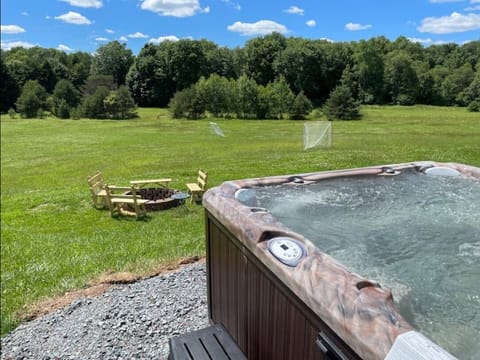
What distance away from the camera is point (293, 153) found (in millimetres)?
10961

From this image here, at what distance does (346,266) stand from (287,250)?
438 mm

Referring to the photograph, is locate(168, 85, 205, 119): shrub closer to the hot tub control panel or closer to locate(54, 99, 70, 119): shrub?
locate(54, 99, 70, 119): shrub

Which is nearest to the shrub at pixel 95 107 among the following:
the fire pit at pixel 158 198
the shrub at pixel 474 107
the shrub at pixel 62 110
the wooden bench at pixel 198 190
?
the shrub at pixel 62 110

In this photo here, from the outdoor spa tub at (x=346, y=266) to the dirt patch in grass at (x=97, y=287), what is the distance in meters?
1.06

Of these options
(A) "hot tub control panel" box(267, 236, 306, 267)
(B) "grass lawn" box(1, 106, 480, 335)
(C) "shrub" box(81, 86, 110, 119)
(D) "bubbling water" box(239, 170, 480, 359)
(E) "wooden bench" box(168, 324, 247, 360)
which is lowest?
(B) "grass lawn" box(1, 106, 480, 335)

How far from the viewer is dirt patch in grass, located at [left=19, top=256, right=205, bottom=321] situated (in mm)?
3027

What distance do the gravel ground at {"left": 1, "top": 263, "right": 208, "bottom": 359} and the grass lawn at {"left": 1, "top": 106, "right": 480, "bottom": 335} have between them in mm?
320

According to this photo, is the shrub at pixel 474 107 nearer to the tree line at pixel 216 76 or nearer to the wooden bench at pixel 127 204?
the tree line at pixel 216 76

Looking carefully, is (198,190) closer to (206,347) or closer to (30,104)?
(206,347)

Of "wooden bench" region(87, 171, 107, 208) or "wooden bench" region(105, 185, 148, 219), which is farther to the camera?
"wooden bench" region(87, 171, 107, 208)

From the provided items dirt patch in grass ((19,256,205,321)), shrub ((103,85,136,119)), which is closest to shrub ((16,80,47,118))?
shrub ((103,85,136,119))

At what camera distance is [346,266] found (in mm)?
2020

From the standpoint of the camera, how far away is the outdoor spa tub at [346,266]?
52.8 inches

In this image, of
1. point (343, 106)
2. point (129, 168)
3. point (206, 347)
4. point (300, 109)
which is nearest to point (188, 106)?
point (300, 109)
